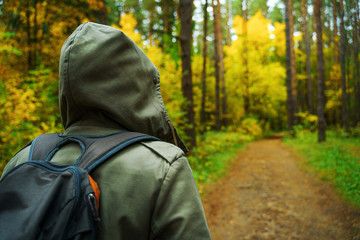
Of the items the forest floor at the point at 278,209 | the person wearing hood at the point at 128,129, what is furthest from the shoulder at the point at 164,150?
the forest floor at the point at 278,209

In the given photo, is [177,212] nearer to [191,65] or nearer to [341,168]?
[341,168]

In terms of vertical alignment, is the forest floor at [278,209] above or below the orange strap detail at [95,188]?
below

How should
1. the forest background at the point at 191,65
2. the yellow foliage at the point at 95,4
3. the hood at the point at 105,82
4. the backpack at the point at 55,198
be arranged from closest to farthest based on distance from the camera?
the backpack at the point at 55,198 → the hood at the point at 105,82 → the forest background at the point at 191,65 → the yellow foliage at the point at 95,4

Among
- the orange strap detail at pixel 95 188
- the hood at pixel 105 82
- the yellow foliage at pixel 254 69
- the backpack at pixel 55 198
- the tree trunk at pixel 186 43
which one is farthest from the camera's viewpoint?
the yellow foliage at pixel 254 69

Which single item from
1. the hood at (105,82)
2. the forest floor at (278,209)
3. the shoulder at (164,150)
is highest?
the hood at (105,82)

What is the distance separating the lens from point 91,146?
1.02 meters

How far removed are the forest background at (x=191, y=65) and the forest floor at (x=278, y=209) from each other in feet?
4.46

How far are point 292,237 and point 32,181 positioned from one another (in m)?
4.79

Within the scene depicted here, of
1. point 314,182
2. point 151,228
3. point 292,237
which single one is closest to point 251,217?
point 292,237

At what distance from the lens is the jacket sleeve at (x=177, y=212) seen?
0.95 meters

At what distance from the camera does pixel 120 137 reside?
1.03 metres

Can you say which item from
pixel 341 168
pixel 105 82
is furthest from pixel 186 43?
pixel 105 82

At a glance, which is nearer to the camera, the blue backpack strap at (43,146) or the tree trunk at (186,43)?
the blue backpack strap at (43,146)

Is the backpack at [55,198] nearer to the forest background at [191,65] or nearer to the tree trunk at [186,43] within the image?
the forest background at [191,65]
